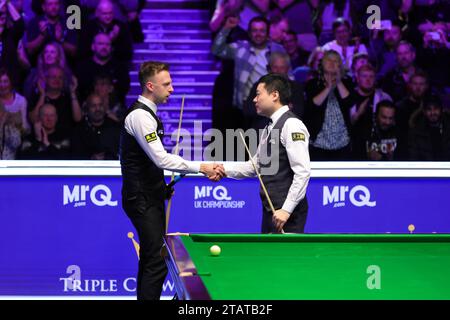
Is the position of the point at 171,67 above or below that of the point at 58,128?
above

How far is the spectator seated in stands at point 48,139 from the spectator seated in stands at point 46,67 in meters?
0.26

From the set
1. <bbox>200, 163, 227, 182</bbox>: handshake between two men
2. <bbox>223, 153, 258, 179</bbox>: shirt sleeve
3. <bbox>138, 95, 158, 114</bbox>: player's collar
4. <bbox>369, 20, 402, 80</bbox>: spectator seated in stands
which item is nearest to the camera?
<bbox>138, 95, 158, 114</bbox>: player's collar

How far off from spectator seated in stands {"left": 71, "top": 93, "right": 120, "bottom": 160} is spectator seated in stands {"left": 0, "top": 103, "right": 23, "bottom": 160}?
0.48 metres

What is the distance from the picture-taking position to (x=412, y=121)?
7.52 m

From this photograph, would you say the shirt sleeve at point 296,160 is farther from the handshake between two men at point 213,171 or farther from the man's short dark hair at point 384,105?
the man's short dark hair at point 384,105

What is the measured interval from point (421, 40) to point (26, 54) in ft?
11.9

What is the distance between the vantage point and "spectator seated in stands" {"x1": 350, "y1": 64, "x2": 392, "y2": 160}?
750 centimetres

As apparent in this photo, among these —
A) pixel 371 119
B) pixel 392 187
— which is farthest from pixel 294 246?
pixel 371 119

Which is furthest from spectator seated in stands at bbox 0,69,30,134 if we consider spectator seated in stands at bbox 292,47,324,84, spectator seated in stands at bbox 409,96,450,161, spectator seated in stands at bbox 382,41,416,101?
spectator seated in stands at bbox 409,96,450,161

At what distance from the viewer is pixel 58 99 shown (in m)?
7.36

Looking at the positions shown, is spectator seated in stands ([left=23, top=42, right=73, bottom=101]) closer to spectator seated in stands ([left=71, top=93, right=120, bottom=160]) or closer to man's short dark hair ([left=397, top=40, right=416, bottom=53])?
spectator seated in stands ([left=71, top=93, right=120, bottom=160])

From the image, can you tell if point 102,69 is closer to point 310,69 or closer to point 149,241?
point 310,69
